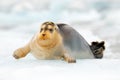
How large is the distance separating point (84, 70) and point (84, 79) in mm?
299

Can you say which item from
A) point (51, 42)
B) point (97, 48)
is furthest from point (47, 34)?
point (97, 48)

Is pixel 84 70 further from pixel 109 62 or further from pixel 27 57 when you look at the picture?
pixel 27 57

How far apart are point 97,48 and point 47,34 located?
1.16 m

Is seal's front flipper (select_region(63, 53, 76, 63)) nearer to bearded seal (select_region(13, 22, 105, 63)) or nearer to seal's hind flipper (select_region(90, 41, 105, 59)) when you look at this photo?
bearded seal (select_region(13, 22, 105, 63))

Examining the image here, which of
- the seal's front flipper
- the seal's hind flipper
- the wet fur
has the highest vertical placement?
the seal's hind flipper

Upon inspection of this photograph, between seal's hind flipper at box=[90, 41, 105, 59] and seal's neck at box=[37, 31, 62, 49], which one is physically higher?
seal's hind flipper at box=[90, 41, 105, 59]

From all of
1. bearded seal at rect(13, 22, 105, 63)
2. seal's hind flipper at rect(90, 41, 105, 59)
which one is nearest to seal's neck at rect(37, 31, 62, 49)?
bearded seal at rect(13, 22, 105, 63)

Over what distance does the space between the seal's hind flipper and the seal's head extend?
95 centimetres

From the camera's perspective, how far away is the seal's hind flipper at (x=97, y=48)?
4934 millimetres

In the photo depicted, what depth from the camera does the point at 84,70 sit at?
364cm

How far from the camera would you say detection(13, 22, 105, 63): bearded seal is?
13.1ft

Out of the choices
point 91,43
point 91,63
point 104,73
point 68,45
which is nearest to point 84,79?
point 104,73

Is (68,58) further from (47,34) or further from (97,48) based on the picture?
(97,48)

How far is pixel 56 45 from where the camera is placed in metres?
4.09
